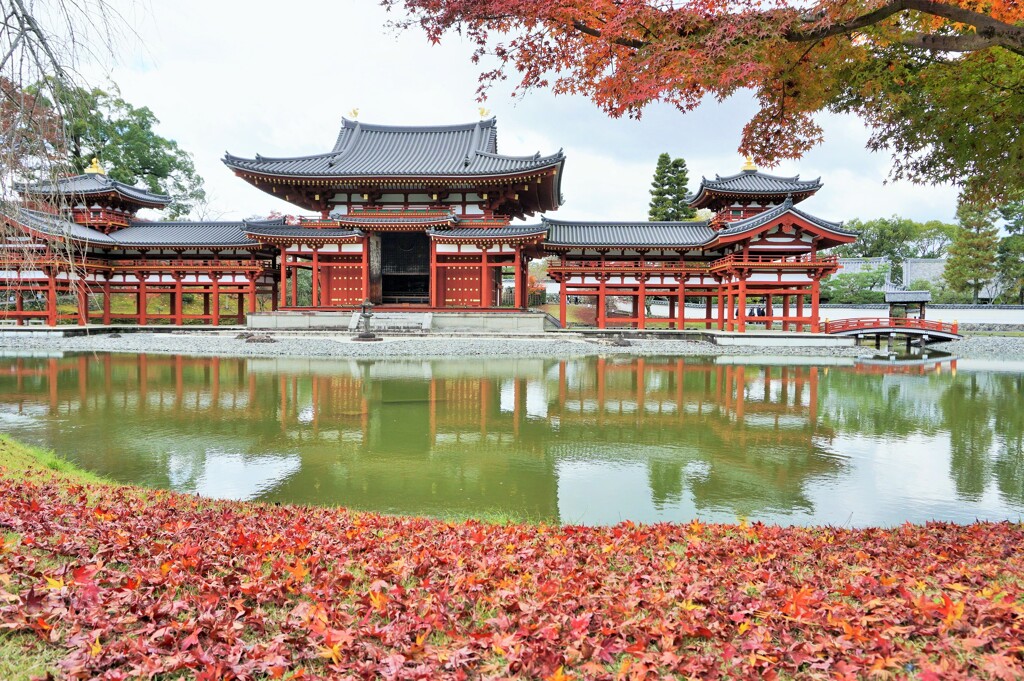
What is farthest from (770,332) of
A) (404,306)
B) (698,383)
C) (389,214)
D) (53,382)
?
(53,382)

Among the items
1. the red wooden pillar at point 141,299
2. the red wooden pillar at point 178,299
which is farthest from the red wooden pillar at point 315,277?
the red wooden pillar at point 141,299

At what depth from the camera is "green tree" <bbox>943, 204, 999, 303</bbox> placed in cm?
3500

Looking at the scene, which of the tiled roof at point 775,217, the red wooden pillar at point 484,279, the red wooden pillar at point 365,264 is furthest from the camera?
the red wooden pillar at point 365,264

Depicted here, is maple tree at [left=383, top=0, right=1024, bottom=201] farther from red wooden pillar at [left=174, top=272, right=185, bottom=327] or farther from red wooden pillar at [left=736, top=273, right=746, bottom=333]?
red wooden pillar at [left=174, top=272, right=185, bottom=327]

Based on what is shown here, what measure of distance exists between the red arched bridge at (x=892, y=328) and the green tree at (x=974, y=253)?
13945 mm

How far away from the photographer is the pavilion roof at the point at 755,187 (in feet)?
87.8

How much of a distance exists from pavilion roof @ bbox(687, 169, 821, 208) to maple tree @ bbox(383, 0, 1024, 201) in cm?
2138

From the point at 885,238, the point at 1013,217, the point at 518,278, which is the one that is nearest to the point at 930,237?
the point at 885,238

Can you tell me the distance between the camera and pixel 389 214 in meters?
26.0

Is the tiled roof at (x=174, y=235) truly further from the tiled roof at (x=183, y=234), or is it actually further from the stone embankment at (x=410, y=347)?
the stone embankment at (x=410, y=347)

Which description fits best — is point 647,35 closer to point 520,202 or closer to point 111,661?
point 111,661

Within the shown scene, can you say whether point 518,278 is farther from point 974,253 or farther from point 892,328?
point 974,253

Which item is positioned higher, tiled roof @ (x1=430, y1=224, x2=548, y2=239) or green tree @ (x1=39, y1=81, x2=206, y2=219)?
green tree @ (x1=39, y1=81, x2=206, y2=219)

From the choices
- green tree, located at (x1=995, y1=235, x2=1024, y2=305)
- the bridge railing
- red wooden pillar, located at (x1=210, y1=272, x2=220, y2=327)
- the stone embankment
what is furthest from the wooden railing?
green tree, located at (x1=995, y1=235, x2=1024, y2=305)
